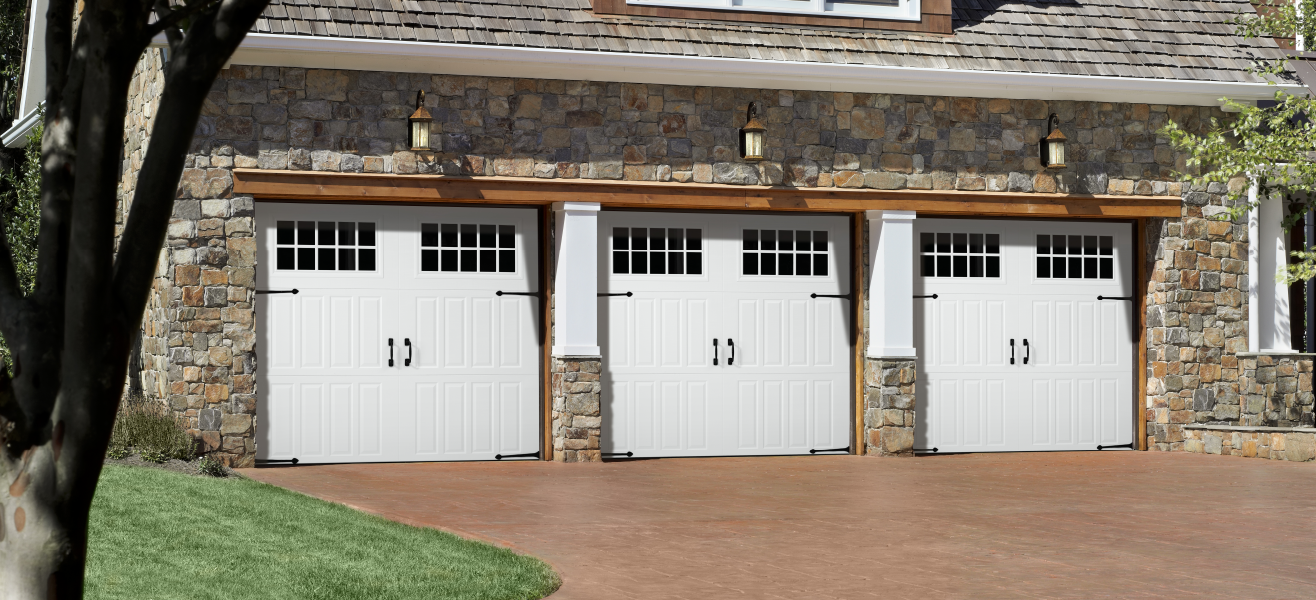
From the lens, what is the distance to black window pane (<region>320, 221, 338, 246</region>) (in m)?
12.9

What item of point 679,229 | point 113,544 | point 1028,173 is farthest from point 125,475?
point 1028,173

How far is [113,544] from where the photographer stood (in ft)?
25.0

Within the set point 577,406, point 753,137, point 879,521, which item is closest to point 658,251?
point 753,137

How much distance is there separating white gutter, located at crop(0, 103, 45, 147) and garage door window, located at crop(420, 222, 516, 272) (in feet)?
19.2

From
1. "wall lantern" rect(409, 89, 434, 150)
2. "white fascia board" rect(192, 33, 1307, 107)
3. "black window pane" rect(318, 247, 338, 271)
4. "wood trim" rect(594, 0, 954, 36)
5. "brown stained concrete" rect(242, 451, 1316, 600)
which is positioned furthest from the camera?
"wood trim" rect(594, 0, 954, 36)

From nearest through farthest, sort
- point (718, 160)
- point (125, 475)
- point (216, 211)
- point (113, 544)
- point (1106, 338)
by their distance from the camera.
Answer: point (113, 544) < point (125, 475) < point (216, 211) < point (718, 160) < point (1106, 338)

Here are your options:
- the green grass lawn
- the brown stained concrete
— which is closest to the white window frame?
the brown stained concrete

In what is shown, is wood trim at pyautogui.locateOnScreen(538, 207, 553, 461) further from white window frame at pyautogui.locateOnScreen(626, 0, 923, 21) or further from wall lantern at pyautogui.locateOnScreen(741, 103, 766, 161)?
white window frame at pyautogui.locateOnScreen(626, 0, 923, 21)

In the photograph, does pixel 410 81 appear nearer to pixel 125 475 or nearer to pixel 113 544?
pixel 125 475

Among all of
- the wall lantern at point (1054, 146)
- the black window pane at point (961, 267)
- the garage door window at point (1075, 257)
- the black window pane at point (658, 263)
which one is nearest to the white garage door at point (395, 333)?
the black window pane at point (658, 263)

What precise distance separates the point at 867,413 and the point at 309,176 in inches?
228

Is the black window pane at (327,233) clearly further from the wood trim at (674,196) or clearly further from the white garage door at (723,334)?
the white garage door at (723,334)

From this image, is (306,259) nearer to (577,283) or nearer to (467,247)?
(467,247)

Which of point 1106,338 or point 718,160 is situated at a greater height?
point 718,160
